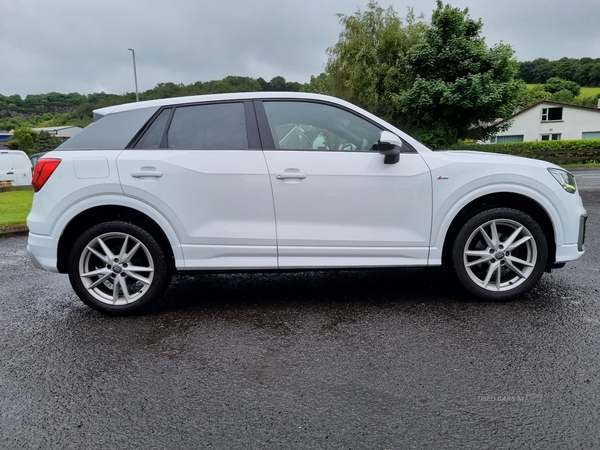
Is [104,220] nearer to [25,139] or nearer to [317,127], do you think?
[317,127]

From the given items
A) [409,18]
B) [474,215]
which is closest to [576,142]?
[409,18]

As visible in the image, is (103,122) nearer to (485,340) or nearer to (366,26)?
(485,340)

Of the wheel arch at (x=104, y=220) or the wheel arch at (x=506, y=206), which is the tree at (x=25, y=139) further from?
the wheel arch at (x=506, y=206)

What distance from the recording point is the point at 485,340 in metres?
3.06

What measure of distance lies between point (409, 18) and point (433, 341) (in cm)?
2903

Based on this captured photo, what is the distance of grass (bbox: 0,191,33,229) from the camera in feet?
28.6

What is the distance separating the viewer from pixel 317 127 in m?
3.88

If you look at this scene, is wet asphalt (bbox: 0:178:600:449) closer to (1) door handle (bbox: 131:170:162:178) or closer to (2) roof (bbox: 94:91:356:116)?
(1) door handle (bbox: 131:170:162:178)

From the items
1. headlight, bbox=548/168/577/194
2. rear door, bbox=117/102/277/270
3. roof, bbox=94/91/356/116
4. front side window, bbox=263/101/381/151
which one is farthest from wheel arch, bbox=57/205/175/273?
headlight, bbox=548/168/577/194

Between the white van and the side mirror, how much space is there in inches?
621

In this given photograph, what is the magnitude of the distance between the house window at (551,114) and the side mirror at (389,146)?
44447 mm

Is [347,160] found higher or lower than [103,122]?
lower

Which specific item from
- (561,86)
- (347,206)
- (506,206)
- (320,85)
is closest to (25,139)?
(320,85)

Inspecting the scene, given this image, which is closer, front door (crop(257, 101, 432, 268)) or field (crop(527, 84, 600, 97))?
front door (crop(257, 101, 432, 268))
